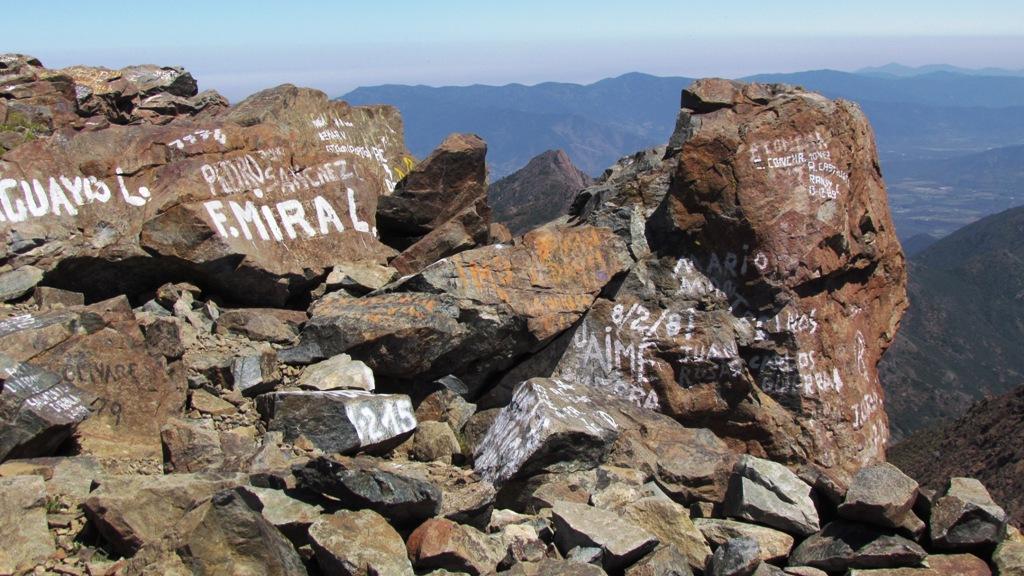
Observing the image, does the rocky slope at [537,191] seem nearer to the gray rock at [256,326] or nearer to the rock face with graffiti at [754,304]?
the rock face with graffiti at [754,304]

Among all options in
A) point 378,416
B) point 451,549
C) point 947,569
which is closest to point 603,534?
point 451,549

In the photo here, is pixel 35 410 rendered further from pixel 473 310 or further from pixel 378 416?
pixel 473 310

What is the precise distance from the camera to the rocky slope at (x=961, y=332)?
237ft

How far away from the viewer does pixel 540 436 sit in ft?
28.1

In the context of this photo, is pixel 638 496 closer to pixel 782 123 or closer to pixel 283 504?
pixel 283 504

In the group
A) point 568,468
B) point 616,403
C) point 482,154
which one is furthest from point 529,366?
point 482,154

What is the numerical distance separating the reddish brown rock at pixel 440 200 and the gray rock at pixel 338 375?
330 centimetres

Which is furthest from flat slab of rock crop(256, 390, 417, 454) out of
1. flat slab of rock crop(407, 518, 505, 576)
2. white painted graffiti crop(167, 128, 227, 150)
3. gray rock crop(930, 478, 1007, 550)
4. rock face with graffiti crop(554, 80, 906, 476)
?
gray rock crop(930, 478, 1007, 550)

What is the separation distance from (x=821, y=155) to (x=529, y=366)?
203 inches

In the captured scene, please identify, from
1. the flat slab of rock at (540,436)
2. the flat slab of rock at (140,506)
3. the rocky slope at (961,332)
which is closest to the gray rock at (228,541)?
the flat slab of rock at (140,506)

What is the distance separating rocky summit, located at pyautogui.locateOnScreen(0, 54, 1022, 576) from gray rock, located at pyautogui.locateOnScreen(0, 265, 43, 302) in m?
0.03

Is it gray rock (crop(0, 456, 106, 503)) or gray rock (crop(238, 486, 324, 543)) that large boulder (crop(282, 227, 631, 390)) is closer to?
gray rock (crop(0, 456, 106, 503))

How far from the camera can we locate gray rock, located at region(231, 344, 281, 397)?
368 inches

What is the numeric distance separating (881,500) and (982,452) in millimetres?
28559
